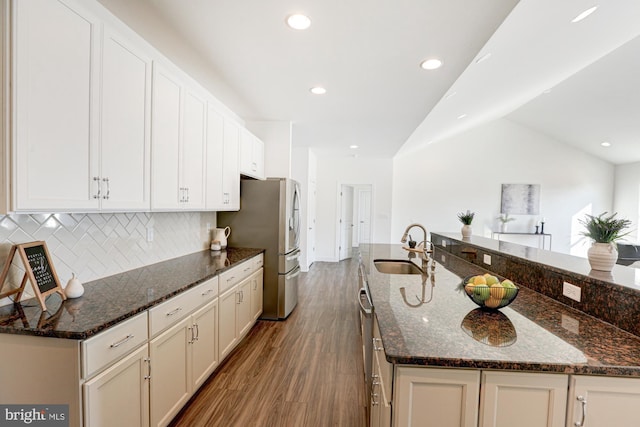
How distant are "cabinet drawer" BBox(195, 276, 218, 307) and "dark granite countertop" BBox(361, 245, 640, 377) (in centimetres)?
121

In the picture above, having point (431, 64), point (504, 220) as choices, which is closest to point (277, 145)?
point (431, 64)

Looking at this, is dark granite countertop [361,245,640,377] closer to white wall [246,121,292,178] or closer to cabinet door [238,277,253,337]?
cabinet door [238,277,253,337]

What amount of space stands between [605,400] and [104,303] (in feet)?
6.81

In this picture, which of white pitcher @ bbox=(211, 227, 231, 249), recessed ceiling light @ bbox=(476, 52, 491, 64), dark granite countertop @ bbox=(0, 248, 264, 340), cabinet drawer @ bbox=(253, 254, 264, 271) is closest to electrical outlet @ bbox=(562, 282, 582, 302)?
recessed ceiling light @ bbox=(476, 52, 491, 64)

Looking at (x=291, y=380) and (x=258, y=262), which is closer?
(x=291, y=380)

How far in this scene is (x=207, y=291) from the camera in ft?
7.29

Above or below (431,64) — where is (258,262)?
below

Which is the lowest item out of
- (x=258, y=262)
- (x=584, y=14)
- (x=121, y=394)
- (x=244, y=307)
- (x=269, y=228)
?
(x=244, y=307)

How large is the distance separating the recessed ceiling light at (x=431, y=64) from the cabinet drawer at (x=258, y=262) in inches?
97.2

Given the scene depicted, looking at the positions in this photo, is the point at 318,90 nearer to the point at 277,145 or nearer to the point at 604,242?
the point at 277,145

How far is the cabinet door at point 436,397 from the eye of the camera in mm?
989

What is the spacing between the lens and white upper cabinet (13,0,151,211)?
119 cm

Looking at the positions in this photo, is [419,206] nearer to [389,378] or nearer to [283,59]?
[283,59]

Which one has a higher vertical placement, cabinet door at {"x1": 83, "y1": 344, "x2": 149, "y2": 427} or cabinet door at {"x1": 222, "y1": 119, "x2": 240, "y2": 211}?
cabinet door at {"x1": 222, "y1": 119, "x2": 240, "y2": 211}
